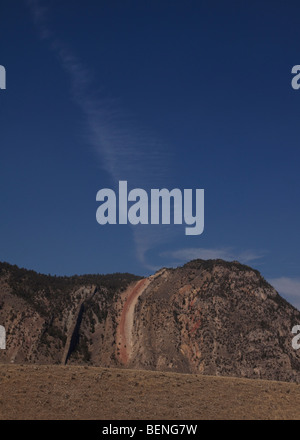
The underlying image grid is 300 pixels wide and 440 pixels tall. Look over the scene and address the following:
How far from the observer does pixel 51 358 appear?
305 ft

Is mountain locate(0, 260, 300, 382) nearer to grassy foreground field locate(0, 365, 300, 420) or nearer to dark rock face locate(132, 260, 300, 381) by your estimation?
dark rock face locate(132, 260, 300, 381)

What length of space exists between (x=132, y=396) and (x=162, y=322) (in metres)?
60.3

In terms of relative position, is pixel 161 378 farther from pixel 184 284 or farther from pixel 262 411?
pixel 184 284

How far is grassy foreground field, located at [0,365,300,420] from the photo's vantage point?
38844mm

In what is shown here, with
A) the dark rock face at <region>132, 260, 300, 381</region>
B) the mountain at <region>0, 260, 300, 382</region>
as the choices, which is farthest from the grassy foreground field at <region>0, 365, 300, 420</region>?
the mountain at <region>0, 260, 300, 382</region>

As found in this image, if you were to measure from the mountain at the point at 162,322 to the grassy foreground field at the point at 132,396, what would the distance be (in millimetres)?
41354

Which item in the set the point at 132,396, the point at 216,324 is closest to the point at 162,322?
the point at 216,324

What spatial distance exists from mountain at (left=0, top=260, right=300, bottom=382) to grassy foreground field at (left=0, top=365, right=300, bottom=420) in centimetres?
4135

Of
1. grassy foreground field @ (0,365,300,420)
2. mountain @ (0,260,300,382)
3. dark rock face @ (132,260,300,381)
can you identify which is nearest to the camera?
grassy foreground field @ (0,365,300,420)

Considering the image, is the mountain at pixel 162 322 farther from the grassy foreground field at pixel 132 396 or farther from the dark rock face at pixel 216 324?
the grassy foreground field at pixel 132 396

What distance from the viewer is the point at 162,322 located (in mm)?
102812
